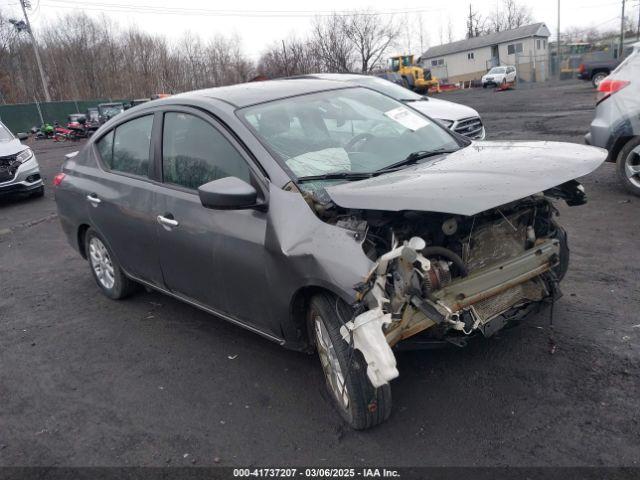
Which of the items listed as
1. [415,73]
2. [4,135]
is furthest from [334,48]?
[4,135]

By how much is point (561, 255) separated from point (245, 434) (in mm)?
2424

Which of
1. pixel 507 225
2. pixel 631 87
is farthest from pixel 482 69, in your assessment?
pixel 507 225

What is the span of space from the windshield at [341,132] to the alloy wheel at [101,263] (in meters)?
2.28

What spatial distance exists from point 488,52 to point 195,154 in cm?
7044

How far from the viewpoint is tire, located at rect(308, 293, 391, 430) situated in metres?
2.90

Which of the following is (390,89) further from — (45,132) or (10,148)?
(45,132)

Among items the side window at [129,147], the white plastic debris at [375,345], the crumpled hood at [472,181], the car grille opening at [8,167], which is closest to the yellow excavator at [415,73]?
the car grille opening at [8,167]

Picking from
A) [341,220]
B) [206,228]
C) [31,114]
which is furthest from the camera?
[31,114]

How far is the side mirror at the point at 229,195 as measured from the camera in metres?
3.22

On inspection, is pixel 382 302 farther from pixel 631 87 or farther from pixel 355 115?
pixel 631 87


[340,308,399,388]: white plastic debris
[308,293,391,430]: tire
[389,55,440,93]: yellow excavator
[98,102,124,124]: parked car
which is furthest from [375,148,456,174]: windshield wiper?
[389,55,440,93]: yellow excavator

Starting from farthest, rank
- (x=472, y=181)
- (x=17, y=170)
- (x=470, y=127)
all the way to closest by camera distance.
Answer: (x=17, y=170) < (x=470, y=127) < (x=472, y=181)

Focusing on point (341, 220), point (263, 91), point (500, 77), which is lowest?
point (500, 77)

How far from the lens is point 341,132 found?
391 cm
